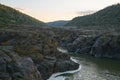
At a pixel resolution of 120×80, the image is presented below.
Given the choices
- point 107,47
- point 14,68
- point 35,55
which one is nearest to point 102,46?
point 107,47

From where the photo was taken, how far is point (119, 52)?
12688cm

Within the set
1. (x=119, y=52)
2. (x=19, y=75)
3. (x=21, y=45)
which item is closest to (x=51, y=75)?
(x=21, y=45)

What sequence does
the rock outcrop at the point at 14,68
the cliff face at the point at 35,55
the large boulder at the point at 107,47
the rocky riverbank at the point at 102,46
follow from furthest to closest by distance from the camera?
the rocky riverbank at the point at 102,46 < the large boulder at the point at 107,47 < the cliff face at the point at 35,55 < the rock outcrop at the point at 14,68

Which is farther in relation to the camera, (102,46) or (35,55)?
(102,46)

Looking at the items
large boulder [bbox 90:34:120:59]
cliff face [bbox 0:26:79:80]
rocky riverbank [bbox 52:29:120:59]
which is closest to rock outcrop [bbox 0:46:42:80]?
cliff face [bbox 0:26:79:80]

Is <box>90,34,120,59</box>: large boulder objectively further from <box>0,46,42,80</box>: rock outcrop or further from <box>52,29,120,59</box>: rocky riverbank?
<box>0,46,42,80</box>: rock outcrop

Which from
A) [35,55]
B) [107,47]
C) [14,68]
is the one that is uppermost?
[14,68]

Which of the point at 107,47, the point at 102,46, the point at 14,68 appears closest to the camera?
the point at 14,68

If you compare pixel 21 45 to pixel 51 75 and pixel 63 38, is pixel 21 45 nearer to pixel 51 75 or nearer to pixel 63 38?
pixel 51 75

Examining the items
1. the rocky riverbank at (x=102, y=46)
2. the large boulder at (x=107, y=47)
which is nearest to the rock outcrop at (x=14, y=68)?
the rocky riverbank at (x=102, y=46)

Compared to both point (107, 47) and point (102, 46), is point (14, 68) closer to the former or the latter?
point (107, 47)

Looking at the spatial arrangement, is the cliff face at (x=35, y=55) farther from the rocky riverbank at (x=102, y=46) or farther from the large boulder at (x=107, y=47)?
the rocky riverbank at (x=102, y=46)

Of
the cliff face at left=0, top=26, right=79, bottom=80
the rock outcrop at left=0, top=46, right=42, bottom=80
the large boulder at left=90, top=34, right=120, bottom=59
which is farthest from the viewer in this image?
the large boulder at left=90, top=34, right=120, bottom=59

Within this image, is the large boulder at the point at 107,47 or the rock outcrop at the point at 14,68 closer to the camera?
the rock outcrop at the point at 14,68
